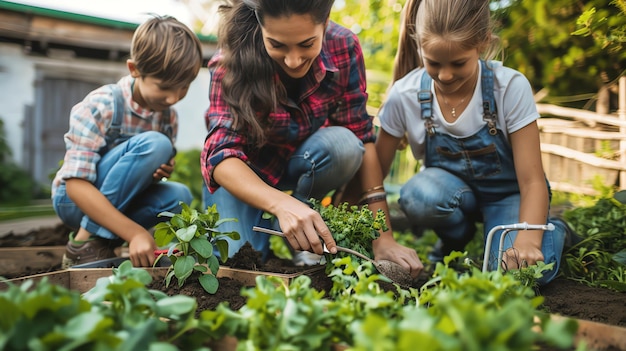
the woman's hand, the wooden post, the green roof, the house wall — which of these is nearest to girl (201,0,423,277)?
the woman's hand

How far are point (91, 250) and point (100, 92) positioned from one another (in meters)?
Result: 0.78

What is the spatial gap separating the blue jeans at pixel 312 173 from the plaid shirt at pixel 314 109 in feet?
0.26

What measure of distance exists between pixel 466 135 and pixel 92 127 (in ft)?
5.65

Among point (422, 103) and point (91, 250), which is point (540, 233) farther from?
point (91, 250)

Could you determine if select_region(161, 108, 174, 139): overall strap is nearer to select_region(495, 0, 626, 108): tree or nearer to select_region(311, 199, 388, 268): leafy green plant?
select_region(311, 199, 388, 268): leafy green plant

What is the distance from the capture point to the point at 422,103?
96.2 inches

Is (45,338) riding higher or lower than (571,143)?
lower

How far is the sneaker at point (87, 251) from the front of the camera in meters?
2.49

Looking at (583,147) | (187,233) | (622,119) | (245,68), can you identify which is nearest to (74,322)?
(187,233)

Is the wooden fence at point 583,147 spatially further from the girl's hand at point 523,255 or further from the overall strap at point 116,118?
the overall strap at point 116,118

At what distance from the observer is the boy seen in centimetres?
245

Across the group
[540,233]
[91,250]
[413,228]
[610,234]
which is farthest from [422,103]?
[91,250]

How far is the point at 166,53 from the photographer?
256 cm

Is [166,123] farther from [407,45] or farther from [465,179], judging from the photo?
[465,179]
